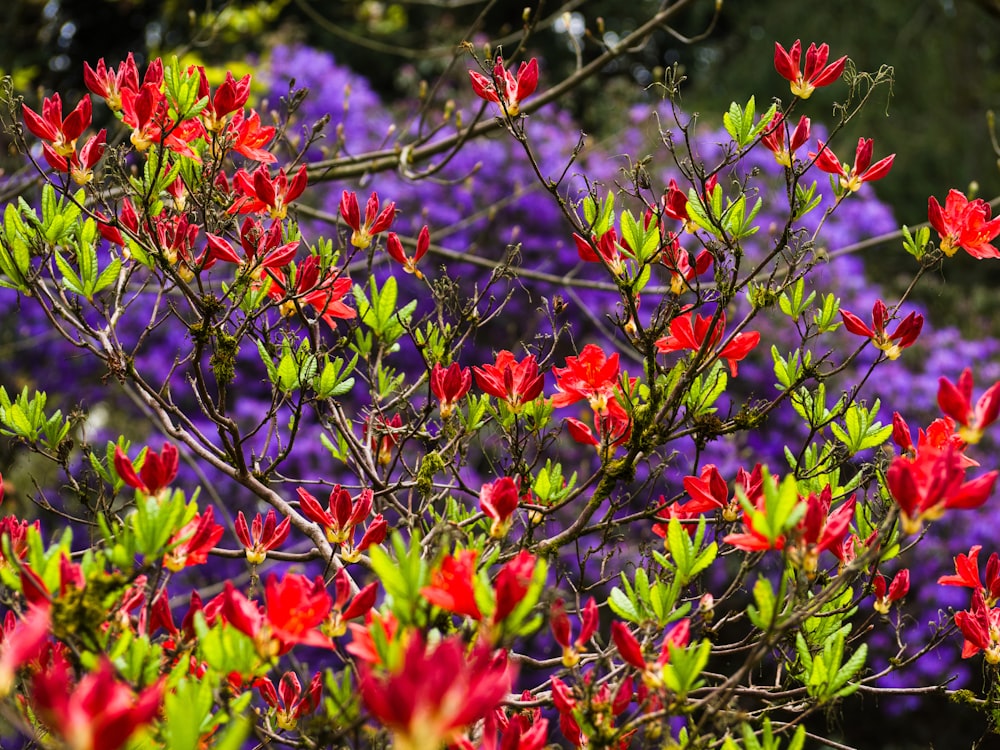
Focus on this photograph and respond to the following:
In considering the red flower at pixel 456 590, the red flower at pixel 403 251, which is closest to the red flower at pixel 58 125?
the red flower at pixel 403 251

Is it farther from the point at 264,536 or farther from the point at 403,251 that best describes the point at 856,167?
the point at 264,536

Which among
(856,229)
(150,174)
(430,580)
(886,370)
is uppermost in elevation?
(150,174)

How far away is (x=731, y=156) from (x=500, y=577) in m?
0.73

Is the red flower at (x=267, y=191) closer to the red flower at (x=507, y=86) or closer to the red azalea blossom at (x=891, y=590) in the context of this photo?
the red flower at (x=507, y=86)

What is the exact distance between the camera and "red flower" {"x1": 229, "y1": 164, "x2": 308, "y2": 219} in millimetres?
1369

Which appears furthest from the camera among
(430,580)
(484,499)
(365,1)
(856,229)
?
(365,1)

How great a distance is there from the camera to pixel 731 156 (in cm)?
134

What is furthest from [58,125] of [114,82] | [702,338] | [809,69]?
[809,69]

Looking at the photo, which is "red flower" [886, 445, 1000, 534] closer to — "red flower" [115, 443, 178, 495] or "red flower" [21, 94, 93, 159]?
"red flower" [115, 443, 178, 495]

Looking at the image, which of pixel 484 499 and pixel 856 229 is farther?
pixel 856 229

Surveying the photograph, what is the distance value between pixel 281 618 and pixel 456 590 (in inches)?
7.6

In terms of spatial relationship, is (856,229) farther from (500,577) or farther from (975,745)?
(500,577)

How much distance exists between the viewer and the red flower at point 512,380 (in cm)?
138

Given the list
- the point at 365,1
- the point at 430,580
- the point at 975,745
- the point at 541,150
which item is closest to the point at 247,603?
the point at 430,580
